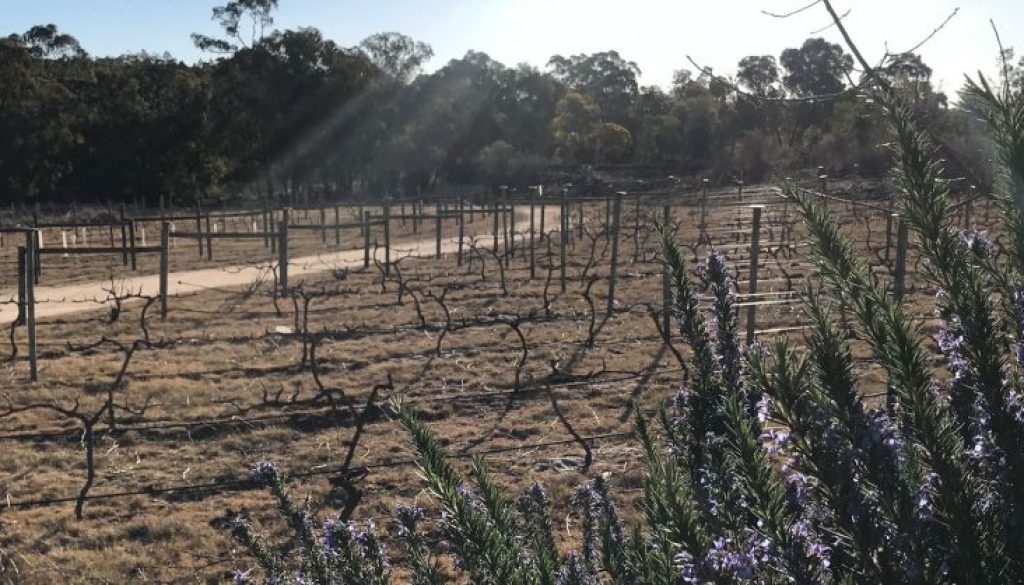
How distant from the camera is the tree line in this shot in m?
39.0

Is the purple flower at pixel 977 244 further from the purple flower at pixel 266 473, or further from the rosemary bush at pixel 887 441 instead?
the purple flower at pixel 266 473

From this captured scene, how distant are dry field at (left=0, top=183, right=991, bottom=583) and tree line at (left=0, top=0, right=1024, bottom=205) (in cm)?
2074

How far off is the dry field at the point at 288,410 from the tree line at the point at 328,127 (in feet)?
68.1

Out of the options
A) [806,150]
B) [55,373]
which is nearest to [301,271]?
[55,373]

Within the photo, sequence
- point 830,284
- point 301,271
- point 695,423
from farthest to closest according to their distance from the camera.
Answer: point 301,271 → point 695,423 → point 830,284

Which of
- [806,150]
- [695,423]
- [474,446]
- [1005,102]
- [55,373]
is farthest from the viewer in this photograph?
[806,150]

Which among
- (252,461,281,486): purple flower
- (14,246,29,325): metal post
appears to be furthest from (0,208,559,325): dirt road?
(252,461,281,486): purple flower

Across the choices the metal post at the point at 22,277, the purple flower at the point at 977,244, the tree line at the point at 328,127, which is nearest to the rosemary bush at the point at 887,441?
the purple flower at the point at 977,244

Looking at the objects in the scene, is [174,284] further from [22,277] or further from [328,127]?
[328,127]

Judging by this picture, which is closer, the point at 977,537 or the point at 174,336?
the point at 977,537

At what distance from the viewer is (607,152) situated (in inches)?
2314

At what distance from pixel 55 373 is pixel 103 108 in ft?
112

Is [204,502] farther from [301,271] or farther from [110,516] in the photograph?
[301,271]

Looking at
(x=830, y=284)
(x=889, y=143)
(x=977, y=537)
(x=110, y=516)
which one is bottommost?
(x=110, y=516)
